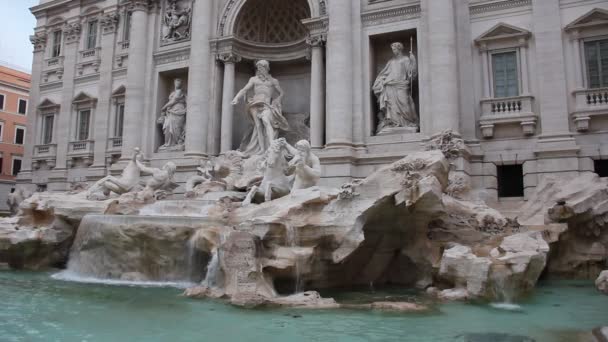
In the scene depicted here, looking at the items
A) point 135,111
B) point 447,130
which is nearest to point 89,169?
point 135,111

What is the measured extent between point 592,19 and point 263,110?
10589mm

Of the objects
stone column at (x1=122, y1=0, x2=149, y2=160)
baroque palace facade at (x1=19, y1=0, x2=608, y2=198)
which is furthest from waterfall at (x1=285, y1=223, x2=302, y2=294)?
stone column at (x1=122, y1=0, x2=149, y2=160)

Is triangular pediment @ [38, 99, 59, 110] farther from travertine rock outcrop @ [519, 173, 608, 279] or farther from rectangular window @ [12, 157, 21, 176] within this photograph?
travertine rock outcrop @ [519, 173, 608, 279]

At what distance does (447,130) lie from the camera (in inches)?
553

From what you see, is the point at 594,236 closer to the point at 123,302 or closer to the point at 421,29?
the point at 421,29

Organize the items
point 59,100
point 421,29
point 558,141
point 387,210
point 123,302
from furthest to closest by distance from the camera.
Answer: point 59,100 → point 421,29 → point 558,141 → point 387,210 → point 123,302

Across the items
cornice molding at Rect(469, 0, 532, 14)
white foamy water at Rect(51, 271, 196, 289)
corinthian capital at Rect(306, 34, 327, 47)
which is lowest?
white foamy water at Rect(51, 271, 196, 289)

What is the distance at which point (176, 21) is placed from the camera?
20.8 meters

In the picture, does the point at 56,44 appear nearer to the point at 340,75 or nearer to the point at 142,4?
the point at 142,4

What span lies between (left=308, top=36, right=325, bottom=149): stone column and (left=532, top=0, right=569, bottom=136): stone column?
6775mm

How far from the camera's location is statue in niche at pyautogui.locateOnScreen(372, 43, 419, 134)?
15.8 metres

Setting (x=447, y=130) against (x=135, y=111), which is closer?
(x=447, y=130)

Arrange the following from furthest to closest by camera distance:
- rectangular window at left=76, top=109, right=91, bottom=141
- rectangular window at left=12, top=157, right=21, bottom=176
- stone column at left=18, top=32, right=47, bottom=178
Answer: rectangular window at left=12, top=157, right=21, bottom=176, stone column at left=18, top=32, right=47, bottom=178, rectangular window at left=76, top=109, right=91, bottom=141

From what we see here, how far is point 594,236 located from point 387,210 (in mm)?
5379
